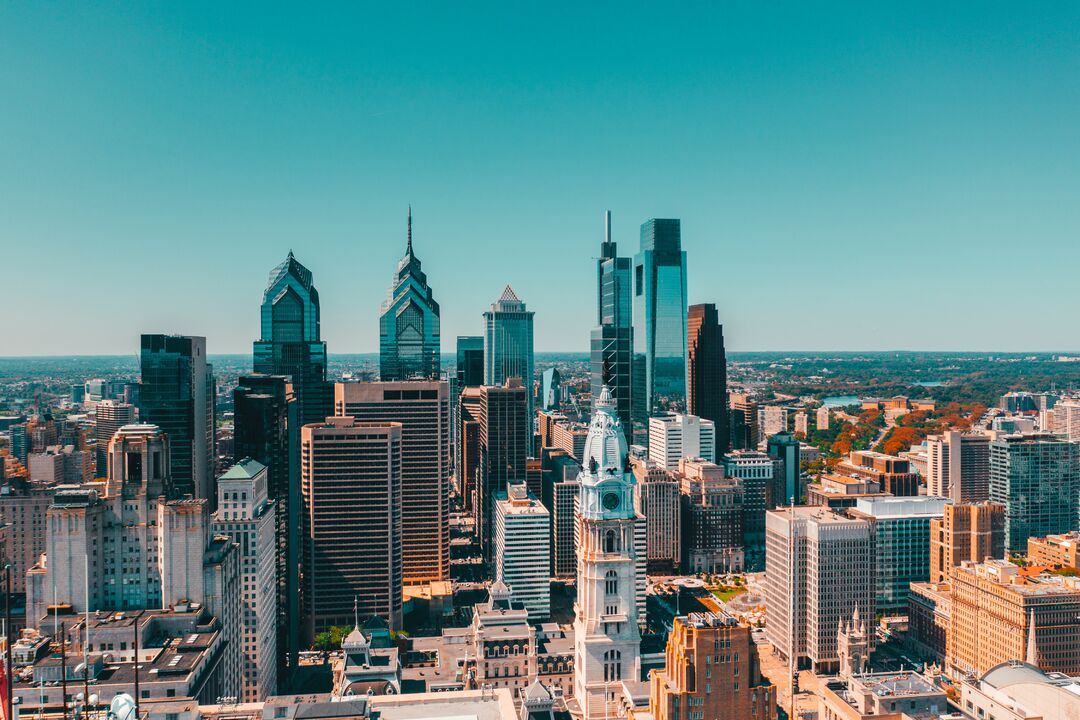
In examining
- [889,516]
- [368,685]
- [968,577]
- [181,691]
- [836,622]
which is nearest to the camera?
[181,691]

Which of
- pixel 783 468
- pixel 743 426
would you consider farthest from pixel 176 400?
pixel 743 426

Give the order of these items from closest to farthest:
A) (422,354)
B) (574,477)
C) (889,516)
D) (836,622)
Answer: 1. (836,622)
2. (889,516)
3. (574,477)
4. (422,354)

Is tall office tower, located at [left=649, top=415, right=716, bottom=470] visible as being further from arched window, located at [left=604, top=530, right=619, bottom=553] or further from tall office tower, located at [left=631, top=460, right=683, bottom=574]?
arched window, located at [left=604, top=530, right=619, bottom=553]

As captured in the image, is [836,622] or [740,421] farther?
[740,421]

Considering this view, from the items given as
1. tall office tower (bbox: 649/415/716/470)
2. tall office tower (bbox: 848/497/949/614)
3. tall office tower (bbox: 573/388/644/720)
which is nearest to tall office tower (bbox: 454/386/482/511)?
tall office tower (bbox: 649/415/716/470)

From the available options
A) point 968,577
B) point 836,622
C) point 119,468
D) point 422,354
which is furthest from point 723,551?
point 119,468

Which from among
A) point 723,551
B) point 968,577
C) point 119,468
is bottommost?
point 723,551

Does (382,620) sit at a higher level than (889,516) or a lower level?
lower

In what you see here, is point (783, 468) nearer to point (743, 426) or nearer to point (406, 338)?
point (743, 426)

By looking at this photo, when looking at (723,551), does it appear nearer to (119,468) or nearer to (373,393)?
(373,393)
